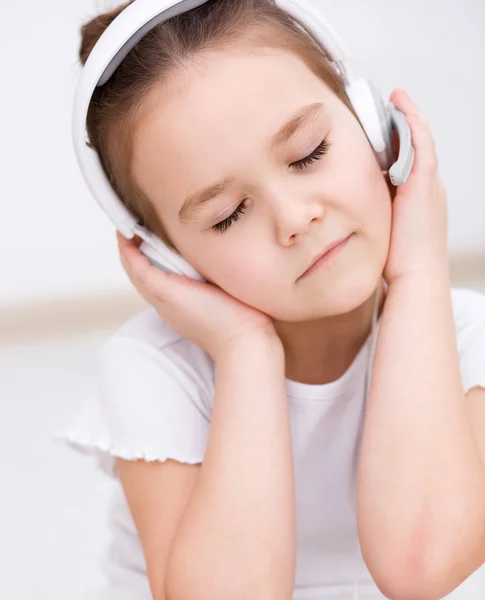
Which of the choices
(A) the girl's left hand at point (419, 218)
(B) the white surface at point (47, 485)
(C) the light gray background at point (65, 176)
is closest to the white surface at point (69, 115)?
(C) the light gray background at point (65, 176)

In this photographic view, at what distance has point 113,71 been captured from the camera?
0.95 metres

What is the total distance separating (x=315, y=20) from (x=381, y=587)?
66 cm

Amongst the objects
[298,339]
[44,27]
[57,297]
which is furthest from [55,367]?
[298,339]

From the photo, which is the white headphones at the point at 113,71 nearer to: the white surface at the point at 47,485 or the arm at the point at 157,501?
the arm at the point at 157,501

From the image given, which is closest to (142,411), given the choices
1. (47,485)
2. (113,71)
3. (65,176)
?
(113,71)

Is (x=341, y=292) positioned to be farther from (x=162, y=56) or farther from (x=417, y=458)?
(x=162, y=56)

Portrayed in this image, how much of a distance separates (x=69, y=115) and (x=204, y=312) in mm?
1167

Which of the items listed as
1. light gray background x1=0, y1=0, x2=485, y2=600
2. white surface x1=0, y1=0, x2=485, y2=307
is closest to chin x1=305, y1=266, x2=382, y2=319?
light gray background x1=0, y1=0, x2=485, y2=600

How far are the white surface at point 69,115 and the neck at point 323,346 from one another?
1.02 meters

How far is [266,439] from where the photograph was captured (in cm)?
92

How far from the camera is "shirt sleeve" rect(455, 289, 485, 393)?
1030mm

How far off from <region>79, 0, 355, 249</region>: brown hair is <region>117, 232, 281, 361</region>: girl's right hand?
0.18 feet

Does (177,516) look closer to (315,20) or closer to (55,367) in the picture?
(315,20)

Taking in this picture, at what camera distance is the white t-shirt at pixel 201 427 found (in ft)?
3.35
